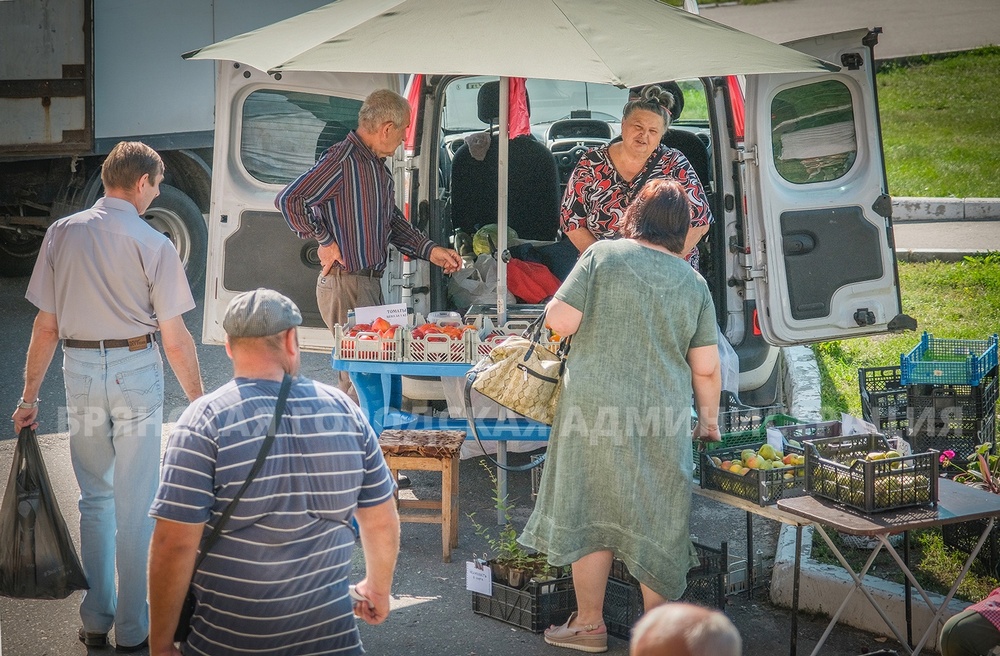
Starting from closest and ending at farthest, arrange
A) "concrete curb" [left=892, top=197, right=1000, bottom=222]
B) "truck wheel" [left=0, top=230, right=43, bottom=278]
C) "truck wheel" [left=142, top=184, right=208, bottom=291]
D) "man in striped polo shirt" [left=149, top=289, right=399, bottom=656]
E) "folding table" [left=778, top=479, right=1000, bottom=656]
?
1. "man in striped polo shirt" [left=149, top=289, right=399, bottom=656]
2. "folding table" [left=778, top=479, right=1000, bottom=656]
3. "truck wheel" [left=142, top=184, right=208, bottom=291]
4. "truck wheel" [left=0, top=230, right=43, bottom=278]
5. "concrete curb" [left=892, top=197, right=1000, bottom=222]

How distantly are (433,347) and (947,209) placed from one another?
939cm

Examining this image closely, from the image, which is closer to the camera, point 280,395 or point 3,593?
point 280,395

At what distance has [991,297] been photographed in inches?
385

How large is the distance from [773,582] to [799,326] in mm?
1587

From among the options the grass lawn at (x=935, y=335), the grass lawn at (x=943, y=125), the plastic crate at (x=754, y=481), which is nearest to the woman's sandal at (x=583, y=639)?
the plastic crate at (x=754, y=481)

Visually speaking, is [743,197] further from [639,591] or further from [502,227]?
[639,591]

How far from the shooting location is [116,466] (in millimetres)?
4406

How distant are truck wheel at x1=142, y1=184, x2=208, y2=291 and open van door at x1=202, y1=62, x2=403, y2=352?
383 cm

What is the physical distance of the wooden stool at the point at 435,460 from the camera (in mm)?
5324

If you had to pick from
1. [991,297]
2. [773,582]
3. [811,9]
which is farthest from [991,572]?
[811,9]

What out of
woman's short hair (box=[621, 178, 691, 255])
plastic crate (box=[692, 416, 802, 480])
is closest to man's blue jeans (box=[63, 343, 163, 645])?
woman's short hair (box=[621, 178, 691, 255])

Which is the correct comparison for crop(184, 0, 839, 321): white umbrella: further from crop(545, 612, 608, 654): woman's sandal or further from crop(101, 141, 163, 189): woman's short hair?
crop(545, 612, 608, 654): woman's sandal

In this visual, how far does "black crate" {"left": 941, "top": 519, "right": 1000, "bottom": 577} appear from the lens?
490 cm

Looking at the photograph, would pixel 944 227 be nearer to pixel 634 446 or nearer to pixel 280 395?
pixel 634 446
